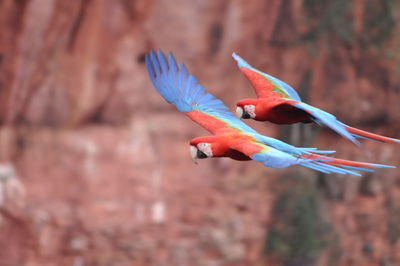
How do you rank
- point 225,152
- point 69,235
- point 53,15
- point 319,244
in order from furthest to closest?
point 319,244, point 69,235, point 53,15, point 225,152

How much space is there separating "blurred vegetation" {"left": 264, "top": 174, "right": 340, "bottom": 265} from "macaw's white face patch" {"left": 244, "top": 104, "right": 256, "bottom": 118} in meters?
4.26

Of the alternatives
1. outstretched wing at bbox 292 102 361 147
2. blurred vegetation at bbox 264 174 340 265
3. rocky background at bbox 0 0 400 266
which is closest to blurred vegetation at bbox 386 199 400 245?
rocky background at bbox 0 0 400 266

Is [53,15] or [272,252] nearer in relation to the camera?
[53,15]

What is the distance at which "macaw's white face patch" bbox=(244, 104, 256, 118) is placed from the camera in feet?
11.3

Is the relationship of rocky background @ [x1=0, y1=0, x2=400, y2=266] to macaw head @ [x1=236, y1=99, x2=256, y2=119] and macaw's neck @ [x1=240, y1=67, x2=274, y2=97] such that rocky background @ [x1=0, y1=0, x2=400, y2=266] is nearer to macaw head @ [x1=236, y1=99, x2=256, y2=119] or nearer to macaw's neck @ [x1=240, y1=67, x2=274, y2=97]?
macaw's neck @ [x1=240, y1=67, x2=274, y2=97]

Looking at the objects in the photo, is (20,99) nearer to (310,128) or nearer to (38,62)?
Result: (38,62)

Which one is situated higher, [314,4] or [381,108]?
[314,4]

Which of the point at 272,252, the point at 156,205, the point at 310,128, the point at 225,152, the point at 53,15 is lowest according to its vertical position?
the point at 272,252

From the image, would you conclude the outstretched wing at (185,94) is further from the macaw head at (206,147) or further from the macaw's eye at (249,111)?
the macaw head at (206,147)

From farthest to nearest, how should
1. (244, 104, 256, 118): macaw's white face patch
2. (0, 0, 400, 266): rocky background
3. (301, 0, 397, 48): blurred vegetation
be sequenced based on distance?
(301, 0, 397, 48): blurred vegetation
(0, 0, 400, 266): rocky background
(244, 104, 256, 118): macaw's white face patch

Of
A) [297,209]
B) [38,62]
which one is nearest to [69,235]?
[38,62]

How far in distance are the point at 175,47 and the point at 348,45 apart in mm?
1672

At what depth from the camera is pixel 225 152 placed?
10.7 feet

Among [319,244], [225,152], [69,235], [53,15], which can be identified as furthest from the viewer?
[319,244]
